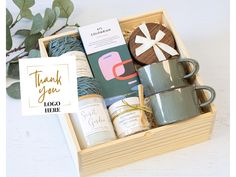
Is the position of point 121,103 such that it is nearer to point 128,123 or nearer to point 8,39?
point 128,123

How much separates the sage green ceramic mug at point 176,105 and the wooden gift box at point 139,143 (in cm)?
2

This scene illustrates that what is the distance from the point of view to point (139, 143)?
117 centimetres

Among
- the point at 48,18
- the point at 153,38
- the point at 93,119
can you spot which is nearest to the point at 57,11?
the point at 48,18

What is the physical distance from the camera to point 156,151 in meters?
1.23

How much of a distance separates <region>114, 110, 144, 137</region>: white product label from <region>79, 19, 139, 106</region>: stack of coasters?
0.06 m

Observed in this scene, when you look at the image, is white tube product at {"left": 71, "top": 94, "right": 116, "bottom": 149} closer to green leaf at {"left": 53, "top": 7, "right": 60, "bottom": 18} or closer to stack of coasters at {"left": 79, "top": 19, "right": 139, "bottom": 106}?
stack of coasters at {"left": 79, "top": 19, "right": 139, "bottom": 106}

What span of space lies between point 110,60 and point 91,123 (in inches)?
7.2

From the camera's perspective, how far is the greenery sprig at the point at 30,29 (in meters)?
1.37

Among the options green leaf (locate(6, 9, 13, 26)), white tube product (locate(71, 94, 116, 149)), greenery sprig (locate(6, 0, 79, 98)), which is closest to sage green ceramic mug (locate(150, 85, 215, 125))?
white tube product (locate(71, 94, 116, 149))

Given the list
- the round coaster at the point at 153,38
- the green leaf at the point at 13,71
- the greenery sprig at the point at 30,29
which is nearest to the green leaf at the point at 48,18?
the greenery sprig at the point at 30,29

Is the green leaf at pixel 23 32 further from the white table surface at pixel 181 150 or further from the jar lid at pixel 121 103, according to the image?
the jar lid at pixel 121 103

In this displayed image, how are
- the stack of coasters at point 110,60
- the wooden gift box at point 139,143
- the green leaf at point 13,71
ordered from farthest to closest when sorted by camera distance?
the green leaf at point 13,71 < the stack of coasters at point 110,60 < the wooden gift box at point 139,143

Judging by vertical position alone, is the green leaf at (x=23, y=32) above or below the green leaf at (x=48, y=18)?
below

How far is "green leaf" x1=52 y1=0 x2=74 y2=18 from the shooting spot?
4.66ft
